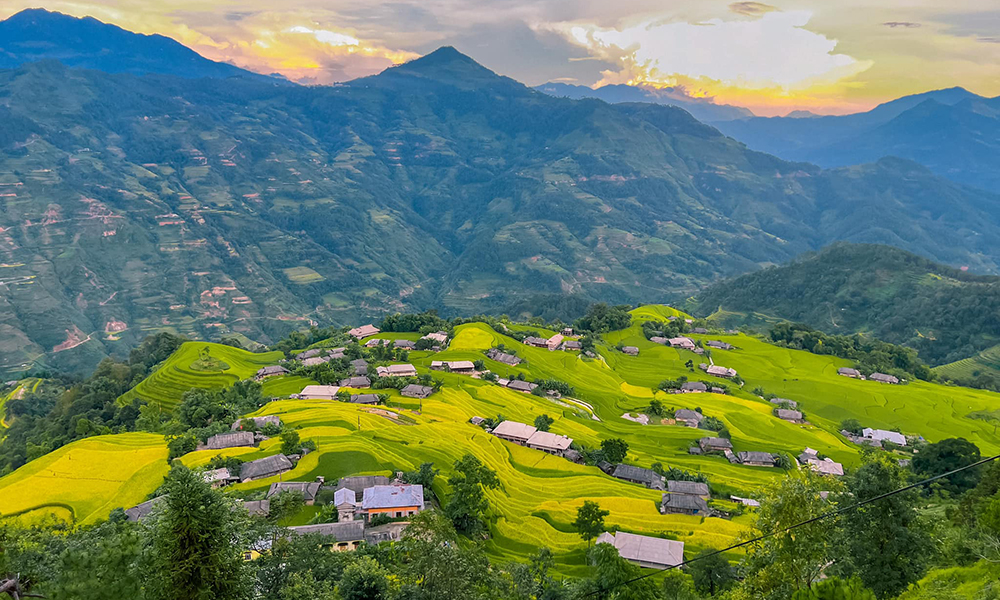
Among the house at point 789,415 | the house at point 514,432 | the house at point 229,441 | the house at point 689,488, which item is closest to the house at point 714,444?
the house at point 689,488

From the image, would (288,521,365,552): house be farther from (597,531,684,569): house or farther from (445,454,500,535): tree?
(597,531,684,569): house

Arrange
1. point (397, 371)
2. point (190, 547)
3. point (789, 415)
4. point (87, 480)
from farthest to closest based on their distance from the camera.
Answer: point (397, 371)
point (789, 415)
point (87, 480)
point (190, 547)

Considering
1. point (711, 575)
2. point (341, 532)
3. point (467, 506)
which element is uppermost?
point (711, 575)

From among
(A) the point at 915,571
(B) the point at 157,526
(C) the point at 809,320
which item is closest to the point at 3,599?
(B) the point at 157,526

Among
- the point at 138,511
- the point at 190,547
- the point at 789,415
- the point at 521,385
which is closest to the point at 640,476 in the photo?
the point at 521,385

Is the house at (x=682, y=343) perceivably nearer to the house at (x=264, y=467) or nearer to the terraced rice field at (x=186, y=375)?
the terraced rice field at (x=186, y=375)

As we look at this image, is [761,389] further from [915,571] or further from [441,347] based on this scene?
[915,571]

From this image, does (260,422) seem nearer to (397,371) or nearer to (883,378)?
(397,371)
